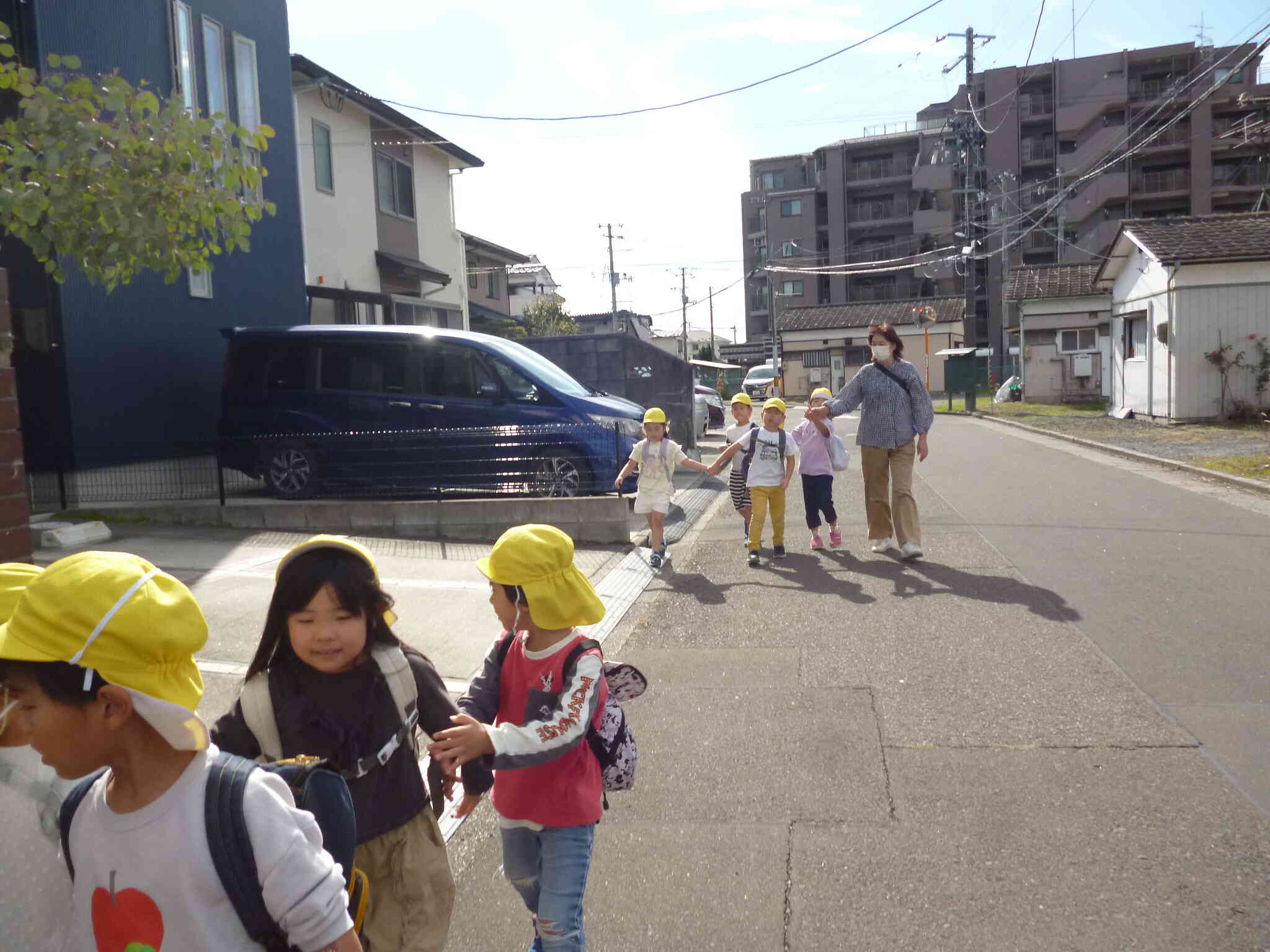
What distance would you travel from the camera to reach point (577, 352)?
15.9 meters

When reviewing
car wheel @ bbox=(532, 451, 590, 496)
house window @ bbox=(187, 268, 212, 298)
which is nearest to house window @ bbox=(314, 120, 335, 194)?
house window @ bbox=(187, 268, 212, 298)

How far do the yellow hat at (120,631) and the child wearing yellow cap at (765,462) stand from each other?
741 cm

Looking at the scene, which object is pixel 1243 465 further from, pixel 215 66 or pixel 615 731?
pixel 215 66

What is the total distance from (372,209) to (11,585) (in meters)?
20.0

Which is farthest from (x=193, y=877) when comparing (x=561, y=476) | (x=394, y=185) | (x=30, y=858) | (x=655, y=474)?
(x=394, y=185)

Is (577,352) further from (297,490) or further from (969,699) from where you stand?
(969,699)

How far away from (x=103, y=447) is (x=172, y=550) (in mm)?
4070

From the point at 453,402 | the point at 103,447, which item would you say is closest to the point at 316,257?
the point at 103,447

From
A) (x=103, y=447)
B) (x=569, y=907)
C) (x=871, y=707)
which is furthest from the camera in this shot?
(x=103, y=447)

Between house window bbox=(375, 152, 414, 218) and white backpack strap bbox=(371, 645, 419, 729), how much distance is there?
65.9 ft

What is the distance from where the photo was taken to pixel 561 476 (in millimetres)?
10250

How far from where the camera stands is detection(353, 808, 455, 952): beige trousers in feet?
7.18

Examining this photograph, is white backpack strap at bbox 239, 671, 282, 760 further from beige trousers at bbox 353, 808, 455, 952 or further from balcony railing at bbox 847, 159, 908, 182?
balcony railing at bbox 847, 159, 908, 182

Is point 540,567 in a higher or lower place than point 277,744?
higher
